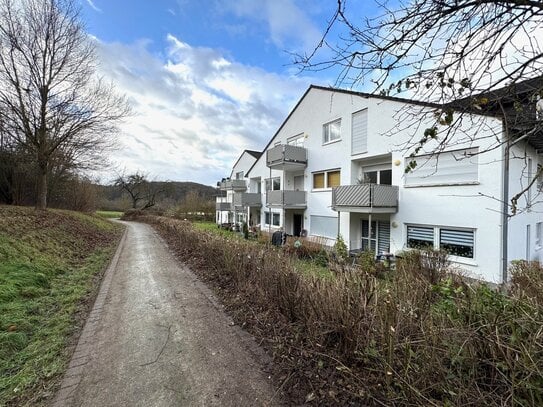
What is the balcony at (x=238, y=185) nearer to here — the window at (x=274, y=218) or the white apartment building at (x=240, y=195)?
the white apartment building at (x=240, y=195)

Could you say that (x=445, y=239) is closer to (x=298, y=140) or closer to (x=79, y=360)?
(x=79, y=360)

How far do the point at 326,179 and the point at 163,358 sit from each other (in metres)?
14.7

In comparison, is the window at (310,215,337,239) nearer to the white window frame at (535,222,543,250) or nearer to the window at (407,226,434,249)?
the window at (407,226,434,249)

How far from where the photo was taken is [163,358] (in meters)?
3.28

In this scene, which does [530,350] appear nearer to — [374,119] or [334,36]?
[334,36]

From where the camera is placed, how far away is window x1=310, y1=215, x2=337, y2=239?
1580 centimetres

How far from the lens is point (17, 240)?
740 cm

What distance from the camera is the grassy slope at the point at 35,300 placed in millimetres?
2961

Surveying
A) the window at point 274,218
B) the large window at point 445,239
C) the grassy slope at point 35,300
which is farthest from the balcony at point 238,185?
the large window at point 445,239

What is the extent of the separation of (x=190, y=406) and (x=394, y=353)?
1.98 metres

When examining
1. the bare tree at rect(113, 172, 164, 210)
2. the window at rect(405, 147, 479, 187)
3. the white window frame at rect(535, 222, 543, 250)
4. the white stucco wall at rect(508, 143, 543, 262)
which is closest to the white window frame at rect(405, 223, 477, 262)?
the white stucco wall at rect(508, 143, 543, 262)

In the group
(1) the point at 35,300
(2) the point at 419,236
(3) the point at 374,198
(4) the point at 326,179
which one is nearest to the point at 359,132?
(4) the point at 326,179

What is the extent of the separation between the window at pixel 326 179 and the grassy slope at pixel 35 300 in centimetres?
1238

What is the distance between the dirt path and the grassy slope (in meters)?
0.31
